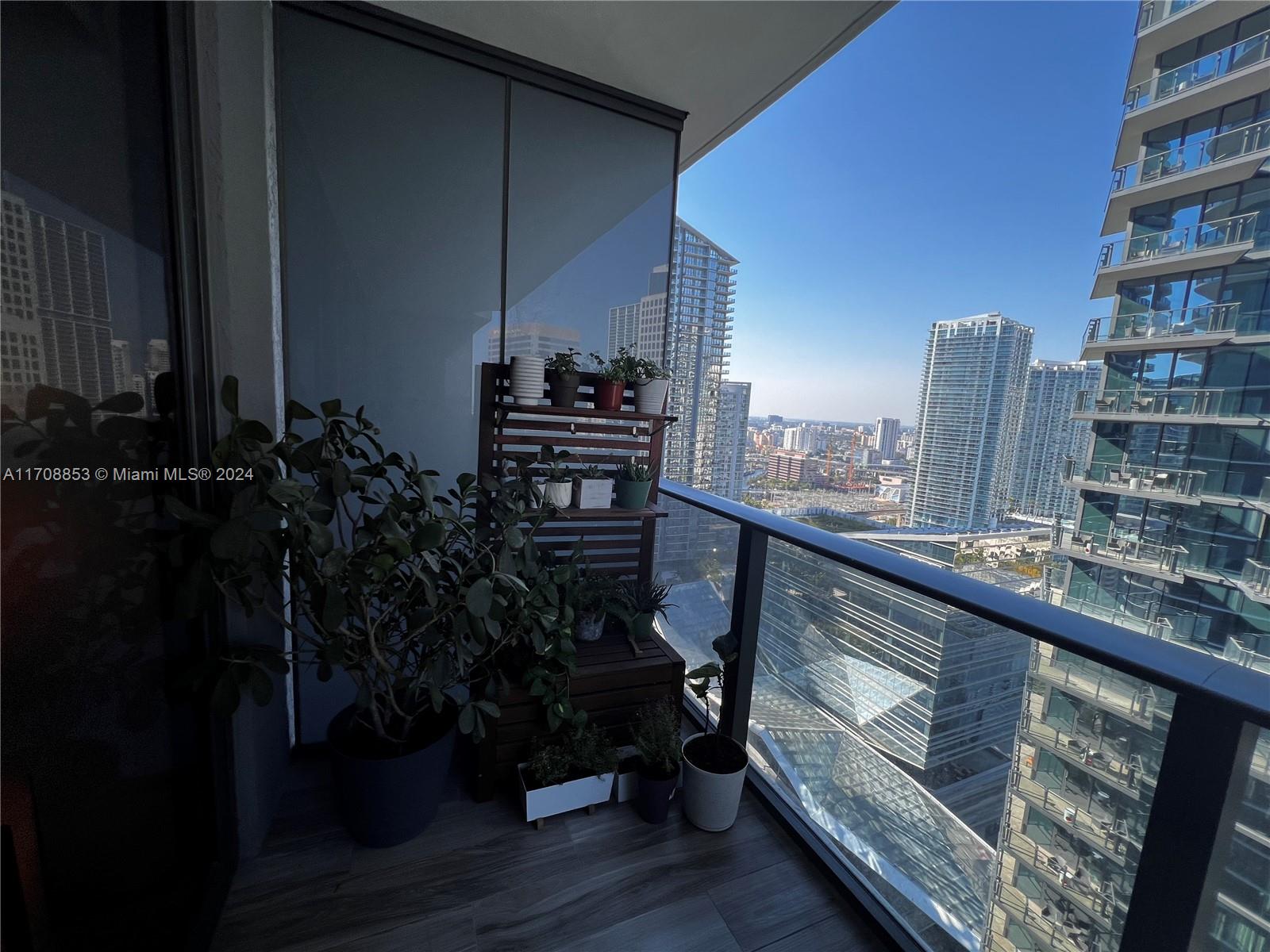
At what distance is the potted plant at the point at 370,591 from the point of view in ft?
3.60

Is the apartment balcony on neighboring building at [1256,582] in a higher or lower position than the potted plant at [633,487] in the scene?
lower

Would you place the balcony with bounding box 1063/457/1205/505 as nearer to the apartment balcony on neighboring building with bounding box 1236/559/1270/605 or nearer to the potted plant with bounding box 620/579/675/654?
the apartment balcony on neighboring building with bounding box 1236/559/1270/605

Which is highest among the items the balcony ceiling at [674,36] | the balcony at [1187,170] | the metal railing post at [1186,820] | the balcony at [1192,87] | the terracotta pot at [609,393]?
the balcony ceiling at [674,36]

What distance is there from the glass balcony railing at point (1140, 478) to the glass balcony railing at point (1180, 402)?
8.2 inches

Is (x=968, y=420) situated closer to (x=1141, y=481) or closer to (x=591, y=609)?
(x=1141, y=481)

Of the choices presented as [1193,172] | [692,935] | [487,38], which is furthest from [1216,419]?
[487,38]

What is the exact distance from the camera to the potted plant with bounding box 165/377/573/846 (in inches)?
43.2

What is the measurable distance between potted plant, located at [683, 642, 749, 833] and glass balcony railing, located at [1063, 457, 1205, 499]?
1.57 meters

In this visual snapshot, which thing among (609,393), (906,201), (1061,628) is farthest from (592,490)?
(906,201)

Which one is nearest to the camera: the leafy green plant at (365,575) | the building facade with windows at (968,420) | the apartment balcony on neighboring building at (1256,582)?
the leafy green plant at (365,575)

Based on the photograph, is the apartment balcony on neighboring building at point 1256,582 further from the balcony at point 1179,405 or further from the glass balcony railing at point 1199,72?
the glass balcony railing at point 1199,72

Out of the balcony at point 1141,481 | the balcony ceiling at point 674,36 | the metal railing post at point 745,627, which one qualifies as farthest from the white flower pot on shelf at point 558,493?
the balcony at point 1141,481

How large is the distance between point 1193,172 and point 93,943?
3.71 metres

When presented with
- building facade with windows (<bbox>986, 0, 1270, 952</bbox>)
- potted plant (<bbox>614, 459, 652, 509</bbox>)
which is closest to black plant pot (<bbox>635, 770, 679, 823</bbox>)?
building facade with windows (<bbox>986, 0, 1270, 952</bbox>)
